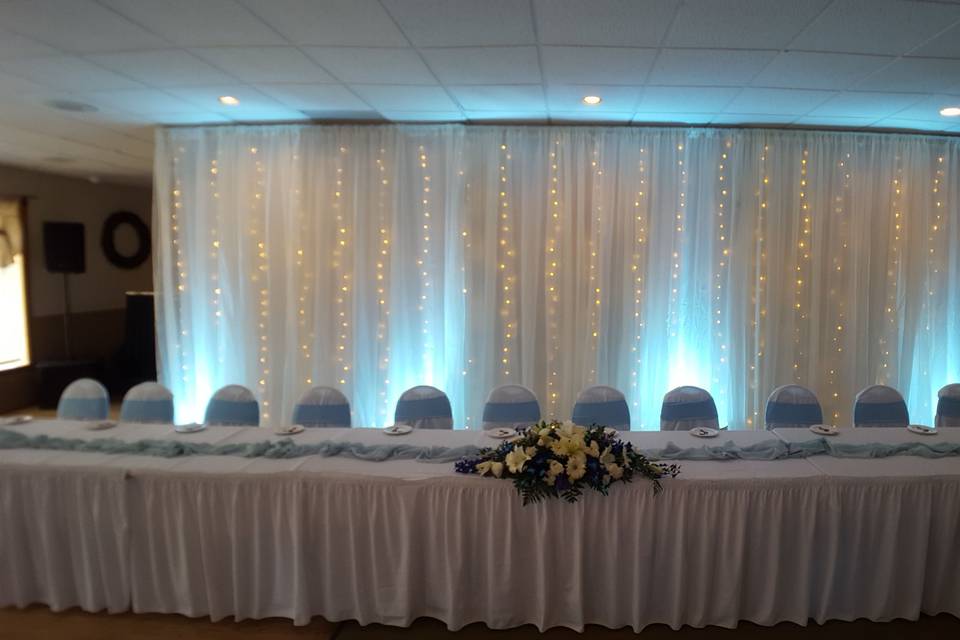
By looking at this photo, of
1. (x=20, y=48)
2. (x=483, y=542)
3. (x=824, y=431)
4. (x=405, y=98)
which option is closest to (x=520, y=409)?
(x=483, y=542)

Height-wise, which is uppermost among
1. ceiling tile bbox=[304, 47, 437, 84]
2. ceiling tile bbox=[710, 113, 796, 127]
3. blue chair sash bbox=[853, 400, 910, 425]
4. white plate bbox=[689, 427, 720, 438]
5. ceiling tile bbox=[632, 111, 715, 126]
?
ceiling tile bbox=[632, 111, 715, 126]

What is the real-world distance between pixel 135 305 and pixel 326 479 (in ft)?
21.8

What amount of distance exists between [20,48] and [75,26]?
561 mm

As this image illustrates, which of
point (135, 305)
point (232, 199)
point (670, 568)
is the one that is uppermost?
point (232, 199)

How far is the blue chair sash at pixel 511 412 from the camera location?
3.63 m

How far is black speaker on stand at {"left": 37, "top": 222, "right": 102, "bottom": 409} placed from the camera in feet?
21.5

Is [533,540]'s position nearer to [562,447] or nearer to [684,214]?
[562,447]

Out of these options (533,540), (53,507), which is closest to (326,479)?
(533,540)

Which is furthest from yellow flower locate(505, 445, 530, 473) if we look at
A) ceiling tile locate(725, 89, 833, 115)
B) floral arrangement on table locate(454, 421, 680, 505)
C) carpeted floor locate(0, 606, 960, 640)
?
ceiling tile locate(725, 89, 833, 115)

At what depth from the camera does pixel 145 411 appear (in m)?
3.75

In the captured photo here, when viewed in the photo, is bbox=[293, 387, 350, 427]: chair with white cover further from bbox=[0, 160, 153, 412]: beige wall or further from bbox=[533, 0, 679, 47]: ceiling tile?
bbox=[0, 160, 153, 412]: beige wall

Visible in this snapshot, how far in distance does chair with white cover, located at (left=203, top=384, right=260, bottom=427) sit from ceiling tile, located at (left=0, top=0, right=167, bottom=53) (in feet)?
7.12

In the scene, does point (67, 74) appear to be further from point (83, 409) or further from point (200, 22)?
point (83, 409)

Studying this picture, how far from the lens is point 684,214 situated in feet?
15.9
